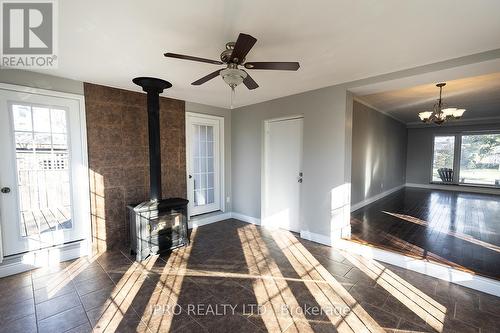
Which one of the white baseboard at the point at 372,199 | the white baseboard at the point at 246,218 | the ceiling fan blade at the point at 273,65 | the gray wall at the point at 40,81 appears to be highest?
the gray wall at the point at 40,81

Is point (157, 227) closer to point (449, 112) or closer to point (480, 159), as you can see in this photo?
point (449, 112)

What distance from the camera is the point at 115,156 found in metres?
3.31

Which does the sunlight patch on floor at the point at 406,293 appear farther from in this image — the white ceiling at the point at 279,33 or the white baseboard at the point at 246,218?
the white ceiling at the point at 279,33

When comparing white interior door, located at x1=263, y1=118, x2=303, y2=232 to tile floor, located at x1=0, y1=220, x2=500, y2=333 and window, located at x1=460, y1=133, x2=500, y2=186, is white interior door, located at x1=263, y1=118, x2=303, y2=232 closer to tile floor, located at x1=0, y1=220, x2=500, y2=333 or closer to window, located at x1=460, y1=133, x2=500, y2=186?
tile floor, located at x1=0, y1=220, x2=500, y2=333

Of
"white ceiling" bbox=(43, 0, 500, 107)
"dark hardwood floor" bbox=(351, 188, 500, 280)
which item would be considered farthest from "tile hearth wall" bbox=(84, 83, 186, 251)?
"dark hardwood floor" bbox=(351, 188, 500, 280)

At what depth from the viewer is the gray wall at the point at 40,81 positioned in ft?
8.49

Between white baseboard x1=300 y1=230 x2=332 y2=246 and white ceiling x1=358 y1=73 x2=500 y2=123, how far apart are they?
2.95m

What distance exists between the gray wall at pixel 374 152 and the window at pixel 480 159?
1.99m

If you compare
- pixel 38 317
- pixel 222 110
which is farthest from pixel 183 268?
pixel 222 110

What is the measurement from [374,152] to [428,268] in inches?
144

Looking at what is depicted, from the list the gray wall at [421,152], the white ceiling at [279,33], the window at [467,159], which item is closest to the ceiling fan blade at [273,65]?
the white ceiling at [279,33]

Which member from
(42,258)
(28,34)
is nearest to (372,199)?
(42,258)

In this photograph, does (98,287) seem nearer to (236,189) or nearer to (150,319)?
(150,319)

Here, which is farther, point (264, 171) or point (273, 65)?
point (264, 171)
